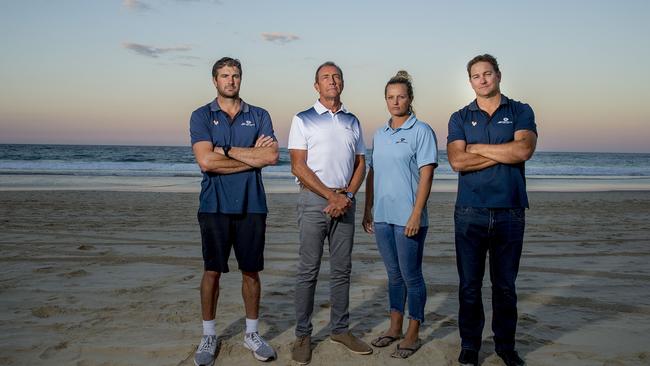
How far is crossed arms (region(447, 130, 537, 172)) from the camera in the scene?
145 inches

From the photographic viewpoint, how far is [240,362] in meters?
4.04

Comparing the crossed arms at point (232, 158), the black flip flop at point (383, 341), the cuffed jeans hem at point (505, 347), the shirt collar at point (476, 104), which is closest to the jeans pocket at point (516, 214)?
the shirt collar at point (476, 104)

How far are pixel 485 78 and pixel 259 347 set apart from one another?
8.24ft

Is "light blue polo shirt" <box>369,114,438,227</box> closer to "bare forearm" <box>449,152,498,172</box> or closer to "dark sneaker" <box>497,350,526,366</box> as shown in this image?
"bare forearm" <box>449,152,498,172</box>

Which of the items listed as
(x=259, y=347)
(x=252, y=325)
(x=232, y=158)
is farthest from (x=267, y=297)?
(x=232, y=158)

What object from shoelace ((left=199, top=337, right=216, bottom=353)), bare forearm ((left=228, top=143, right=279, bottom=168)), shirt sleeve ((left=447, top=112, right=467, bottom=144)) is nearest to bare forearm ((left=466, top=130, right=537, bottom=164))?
shirt sleeve ((left=447, top=112, right=467, bottom=144))

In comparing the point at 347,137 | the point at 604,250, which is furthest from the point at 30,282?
the point at 604,250

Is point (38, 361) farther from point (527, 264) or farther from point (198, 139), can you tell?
point (527, 264)

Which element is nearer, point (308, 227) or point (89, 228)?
point (308, 227)

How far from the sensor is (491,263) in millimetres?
3900

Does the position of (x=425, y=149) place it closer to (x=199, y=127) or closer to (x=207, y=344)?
(x=199, y=127)

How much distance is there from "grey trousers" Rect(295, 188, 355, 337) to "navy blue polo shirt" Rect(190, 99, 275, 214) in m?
0.36

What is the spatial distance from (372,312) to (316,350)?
1147mm

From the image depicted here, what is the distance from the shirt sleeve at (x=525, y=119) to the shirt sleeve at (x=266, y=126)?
5.78 feet
